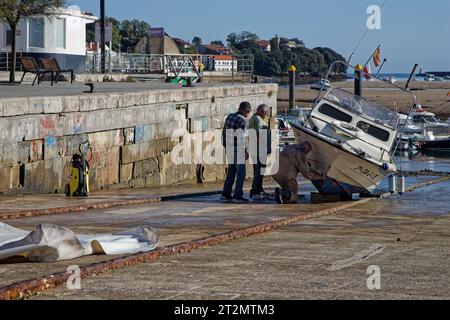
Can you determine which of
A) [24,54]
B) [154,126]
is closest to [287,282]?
[154,126]

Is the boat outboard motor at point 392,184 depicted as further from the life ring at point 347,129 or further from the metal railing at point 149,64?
the metal railing at point 149,64

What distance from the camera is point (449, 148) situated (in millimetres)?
53281

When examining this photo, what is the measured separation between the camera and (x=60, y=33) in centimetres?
3972

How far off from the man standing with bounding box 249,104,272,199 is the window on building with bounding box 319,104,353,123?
1.84 m

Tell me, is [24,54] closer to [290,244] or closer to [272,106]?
[272,106]

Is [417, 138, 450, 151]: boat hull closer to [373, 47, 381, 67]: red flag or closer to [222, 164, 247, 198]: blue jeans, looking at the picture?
[373, 47, 381, 67]: red flag

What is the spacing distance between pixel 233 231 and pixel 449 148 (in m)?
44.3

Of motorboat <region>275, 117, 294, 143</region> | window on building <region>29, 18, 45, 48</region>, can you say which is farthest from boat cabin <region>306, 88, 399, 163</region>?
motorboat <region>275, 117, 294, 143</region>

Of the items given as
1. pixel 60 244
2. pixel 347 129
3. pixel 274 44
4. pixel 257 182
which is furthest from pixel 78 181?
pixel 274 44

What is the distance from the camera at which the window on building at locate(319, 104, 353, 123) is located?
1789 centimetres

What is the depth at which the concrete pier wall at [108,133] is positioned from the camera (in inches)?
653

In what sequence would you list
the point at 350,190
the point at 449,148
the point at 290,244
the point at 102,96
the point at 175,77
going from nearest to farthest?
the point at 290,244, the point at 350,190, the point at 102,96, the point at 175,77, the point at 449,148
